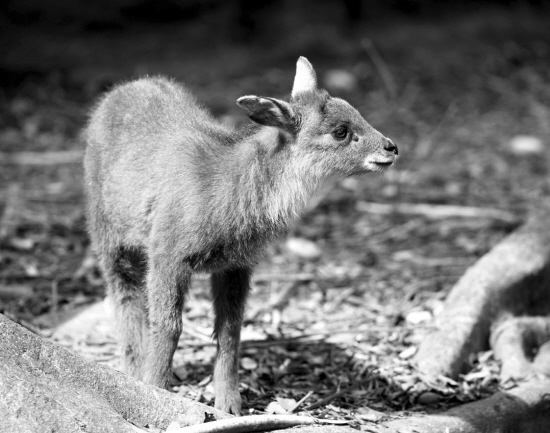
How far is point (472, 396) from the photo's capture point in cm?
549

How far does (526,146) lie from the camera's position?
11.0 meters

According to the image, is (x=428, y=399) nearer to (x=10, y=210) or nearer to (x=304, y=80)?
(x=304, y=80)

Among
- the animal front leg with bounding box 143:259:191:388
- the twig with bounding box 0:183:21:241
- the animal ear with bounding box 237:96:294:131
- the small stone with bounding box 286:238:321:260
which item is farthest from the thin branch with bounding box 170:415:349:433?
the twig with bounding box 0:183:21:241

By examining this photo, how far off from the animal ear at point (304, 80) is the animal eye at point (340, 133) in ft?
1.03

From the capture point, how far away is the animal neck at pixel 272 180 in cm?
480

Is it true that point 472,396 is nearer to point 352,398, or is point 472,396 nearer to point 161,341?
point 352,398

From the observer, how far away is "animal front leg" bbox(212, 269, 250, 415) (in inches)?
198

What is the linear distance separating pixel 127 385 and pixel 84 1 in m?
10.1

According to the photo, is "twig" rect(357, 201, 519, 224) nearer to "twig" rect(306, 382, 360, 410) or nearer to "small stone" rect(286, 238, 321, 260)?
"small stone" rect(286, 238, 321, 260)

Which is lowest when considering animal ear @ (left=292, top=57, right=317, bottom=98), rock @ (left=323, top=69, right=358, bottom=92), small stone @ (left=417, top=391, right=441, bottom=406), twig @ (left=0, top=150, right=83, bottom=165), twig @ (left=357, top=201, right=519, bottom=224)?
twig @ (left=0, top=150, right=83, bottom=165)

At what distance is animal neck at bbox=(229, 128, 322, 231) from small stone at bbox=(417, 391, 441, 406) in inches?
59.8

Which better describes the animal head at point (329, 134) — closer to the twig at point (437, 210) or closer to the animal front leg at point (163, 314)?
the animal front leg at point (163, 314)

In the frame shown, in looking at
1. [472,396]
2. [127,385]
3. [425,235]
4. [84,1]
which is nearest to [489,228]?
[425,235]

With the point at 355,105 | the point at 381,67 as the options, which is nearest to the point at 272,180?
the point at 381,67
